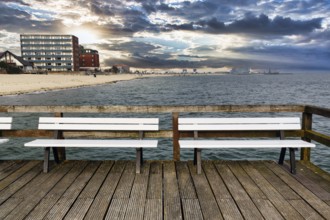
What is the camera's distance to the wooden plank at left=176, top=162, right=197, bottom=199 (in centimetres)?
427

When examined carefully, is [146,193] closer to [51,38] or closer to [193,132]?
[193,132]

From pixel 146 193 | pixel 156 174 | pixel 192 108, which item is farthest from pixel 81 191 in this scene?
pixel 192 108

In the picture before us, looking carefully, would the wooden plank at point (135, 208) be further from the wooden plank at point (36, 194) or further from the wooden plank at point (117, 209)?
the wooden plank at point (36, 194)

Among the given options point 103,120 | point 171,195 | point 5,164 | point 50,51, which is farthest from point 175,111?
point 50,51

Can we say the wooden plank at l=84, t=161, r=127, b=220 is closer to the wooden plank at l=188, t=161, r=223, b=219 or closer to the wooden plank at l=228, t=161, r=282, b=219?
the wooden plank at l=188, t=161, r=223, b=219

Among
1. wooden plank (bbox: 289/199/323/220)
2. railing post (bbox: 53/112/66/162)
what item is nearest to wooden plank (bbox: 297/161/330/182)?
wooden plank (bbox: 289/199/323/220)

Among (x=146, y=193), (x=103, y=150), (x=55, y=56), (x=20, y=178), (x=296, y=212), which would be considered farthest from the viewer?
(x=55, y=56)

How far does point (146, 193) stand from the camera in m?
4.33

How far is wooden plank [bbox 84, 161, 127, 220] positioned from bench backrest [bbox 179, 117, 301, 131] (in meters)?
1.44

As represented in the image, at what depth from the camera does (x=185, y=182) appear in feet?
15.6

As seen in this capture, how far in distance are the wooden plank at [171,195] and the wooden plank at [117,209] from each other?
0.56m

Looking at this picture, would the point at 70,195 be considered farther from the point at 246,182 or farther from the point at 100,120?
the point at 246,182

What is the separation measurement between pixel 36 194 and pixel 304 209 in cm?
383

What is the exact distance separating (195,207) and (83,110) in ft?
9.64
